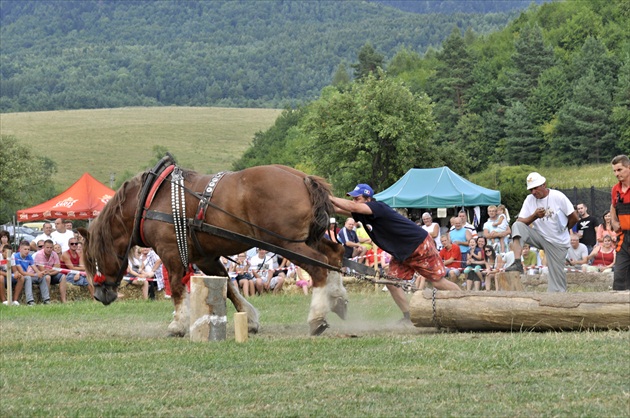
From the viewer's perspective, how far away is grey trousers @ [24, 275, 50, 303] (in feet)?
60.3

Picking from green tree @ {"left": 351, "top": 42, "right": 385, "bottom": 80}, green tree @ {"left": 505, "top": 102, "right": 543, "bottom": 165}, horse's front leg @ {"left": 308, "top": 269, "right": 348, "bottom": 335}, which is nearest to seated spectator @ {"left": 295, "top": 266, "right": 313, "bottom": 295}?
horse's front leg @ {"left": 308, "top": 269, "right": 348, "bottom": 335}

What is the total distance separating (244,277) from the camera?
19.6 metres

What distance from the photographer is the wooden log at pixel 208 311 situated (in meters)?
10.2

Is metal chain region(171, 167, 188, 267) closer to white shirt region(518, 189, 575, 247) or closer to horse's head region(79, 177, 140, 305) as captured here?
horse's head region(79, 177, 140, 305)

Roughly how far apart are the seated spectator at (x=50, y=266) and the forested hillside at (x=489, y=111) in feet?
109

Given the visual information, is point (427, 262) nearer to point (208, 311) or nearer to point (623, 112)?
point (208, 311)

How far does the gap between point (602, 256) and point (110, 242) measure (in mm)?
10269

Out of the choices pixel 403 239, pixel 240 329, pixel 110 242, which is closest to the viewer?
pixel 240 329

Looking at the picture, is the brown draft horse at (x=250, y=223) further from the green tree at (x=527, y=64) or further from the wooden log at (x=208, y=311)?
the green tree at (x=527, y=64)

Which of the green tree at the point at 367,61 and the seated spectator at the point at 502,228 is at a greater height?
the green tree at the point at 367,61

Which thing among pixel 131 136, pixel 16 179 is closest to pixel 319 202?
pixel 16 179

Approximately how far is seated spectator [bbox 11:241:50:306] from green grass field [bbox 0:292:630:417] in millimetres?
7277

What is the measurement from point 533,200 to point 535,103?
7603cm

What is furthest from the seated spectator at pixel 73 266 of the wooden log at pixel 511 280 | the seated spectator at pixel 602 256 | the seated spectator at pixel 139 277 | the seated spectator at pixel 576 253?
the wooden log at pixel 511 280
